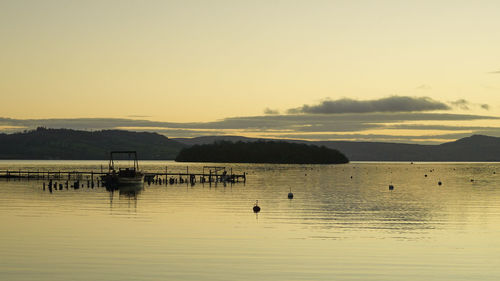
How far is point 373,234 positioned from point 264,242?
31.7 ft

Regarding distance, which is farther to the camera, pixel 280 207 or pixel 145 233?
pixel 280 207

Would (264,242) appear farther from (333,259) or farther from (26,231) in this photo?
(26,231)

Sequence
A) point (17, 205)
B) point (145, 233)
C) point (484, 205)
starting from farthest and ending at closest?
1. point (484, 205)
2. point (17, 205)
3. point (145, 233)

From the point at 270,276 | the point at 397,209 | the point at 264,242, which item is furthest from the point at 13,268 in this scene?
the point at 397,209

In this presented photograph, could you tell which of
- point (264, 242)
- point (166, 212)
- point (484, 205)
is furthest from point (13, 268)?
point (484, 205)

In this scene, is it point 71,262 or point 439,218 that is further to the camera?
point 439,218

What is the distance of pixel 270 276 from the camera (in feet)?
103

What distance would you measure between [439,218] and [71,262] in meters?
39.8

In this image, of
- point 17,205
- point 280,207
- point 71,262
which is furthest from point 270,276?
point 17,205

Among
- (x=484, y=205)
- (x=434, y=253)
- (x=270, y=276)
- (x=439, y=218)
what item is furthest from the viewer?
(x=484, y=205)

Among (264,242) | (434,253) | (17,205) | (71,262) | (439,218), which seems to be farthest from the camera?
(17,205)

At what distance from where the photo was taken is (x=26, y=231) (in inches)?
1871

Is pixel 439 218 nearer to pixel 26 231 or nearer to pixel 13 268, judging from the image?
pixel 26 231

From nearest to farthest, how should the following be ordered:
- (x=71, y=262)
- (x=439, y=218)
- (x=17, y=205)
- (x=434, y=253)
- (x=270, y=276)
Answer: (x=270, y=276) → (x=71, y=262) → (x=434, y=253) → (x=439, y=218) → (x=17, y=205)
